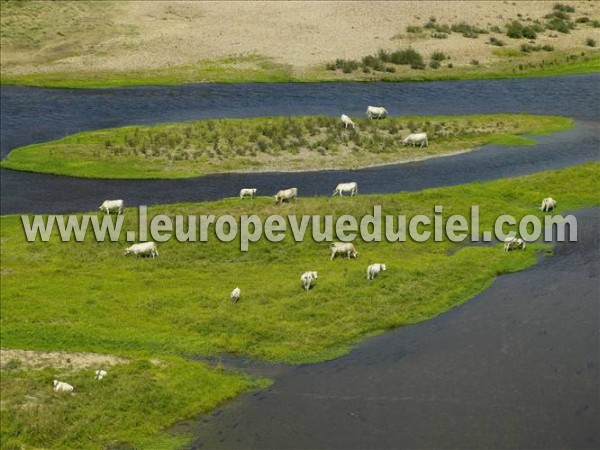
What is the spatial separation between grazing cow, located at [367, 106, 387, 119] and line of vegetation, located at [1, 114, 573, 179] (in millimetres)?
955

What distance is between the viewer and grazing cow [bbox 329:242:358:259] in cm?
4766

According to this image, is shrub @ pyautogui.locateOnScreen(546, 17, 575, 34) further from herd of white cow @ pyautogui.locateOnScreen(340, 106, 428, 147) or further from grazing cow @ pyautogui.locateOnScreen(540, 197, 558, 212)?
grazing cow @ pyautogui.locateOnScreen(540, 197, 558, 212)

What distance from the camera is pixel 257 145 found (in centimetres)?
7138

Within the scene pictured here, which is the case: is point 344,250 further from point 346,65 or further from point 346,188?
point 346,65

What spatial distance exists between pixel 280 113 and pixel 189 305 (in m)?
41.1

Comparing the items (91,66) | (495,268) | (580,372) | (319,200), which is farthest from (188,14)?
(580,372)

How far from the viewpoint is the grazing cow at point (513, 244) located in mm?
48250

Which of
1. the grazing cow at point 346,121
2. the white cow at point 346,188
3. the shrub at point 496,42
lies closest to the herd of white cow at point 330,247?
the white cow at point 346,188

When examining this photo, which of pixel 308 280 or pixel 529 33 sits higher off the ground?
pixel 529 33

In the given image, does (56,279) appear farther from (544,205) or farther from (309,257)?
(544,205)

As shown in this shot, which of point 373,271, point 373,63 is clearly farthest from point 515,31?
point 373,271

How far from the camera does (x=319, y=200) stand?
176ft

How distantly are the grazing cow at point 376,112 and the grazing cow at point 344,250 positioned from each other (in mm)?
31886

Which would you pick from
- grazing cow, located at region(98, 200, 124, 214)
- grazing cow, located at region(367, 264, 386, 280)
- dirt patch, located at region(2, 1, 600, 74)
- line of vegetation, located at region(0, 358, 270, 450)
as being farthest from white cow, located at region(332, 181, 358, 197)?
dirt patch, located at region(2, 1, 600, 74)
